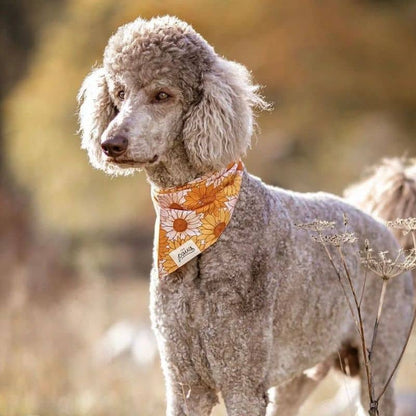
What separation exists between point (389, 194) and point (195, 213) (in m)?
1.73

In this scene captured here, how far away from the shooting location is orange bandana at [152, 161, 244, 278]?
3.37 m

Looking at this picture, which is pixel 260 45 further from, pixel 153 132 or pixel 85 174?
pixel 153 132

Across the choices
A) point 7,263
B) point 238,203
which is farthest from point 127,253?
point 238,203

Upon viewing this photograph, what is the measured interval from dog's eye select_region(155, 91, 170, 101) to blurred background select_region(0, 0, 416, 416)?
7.61 m

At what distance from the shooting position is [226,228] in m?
3.39

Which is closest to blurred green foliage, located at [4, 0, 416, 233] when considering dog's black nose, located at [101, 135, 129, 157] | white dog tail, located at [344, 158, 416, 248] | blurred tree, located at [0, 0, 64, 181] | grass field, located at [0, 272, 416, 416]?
blurred tree, located at [0, 0, 64, 181]

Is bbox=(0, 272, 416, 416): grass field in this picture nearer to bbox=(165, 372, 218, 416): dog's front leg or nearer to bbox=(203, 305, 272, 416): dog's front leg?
bbox=(165, 372, 218, 416): dog's front leg

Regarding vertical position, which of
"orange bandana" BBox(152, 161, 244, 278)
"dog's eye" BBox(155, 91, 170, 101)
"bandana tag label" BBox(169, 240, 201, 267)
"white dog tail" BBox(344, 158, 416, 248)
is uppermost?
"white dog tail" BBox(344, 158, 416, 248)

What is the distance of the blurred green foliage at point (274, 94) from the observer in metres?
16.5

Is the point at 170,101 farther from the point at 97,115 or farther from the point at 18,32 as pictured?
the point at 18,32

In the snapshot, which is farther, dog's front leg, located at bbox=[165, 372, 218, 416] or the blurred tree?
the blurred tree

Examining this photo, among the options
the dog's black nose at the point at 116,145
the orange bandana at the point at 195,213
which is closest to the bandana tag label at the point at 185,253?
the orange bandana at the point at 195,213

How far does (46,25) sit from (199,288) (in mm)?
16038

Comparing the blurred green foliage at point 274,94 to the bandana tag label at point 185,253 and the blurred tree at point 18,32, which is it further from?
the bandana tag label at point 185,253
